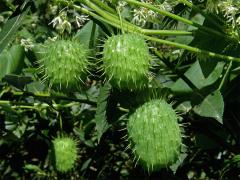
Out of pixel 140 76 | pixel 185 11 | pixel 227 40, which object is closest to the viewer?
pixel 140 76

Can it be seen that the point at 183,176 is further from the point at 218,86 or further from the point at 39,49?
the point at 39,49

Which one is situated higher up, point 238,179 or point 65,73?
point 65,73

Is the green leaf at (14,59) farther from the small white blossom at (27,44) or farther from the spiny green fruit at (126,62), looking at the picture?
the spiny green fruit at (126,62)

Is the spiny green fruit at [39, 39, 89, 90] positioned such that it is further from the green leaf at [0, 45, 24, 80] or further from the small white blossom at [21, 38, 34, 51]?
the small white blossom at [21, 38, 34, 51]

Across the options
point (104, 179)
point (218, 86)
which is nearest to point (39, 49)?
point (104, 179)

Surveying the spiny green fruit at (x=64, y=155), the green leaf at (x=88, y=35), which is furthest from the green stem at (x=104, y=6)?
the spiny green fruit at (x=64, y=155)

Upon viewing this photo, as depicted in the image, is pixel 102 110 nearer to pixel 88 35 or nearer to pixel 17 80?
pixel 88 35
